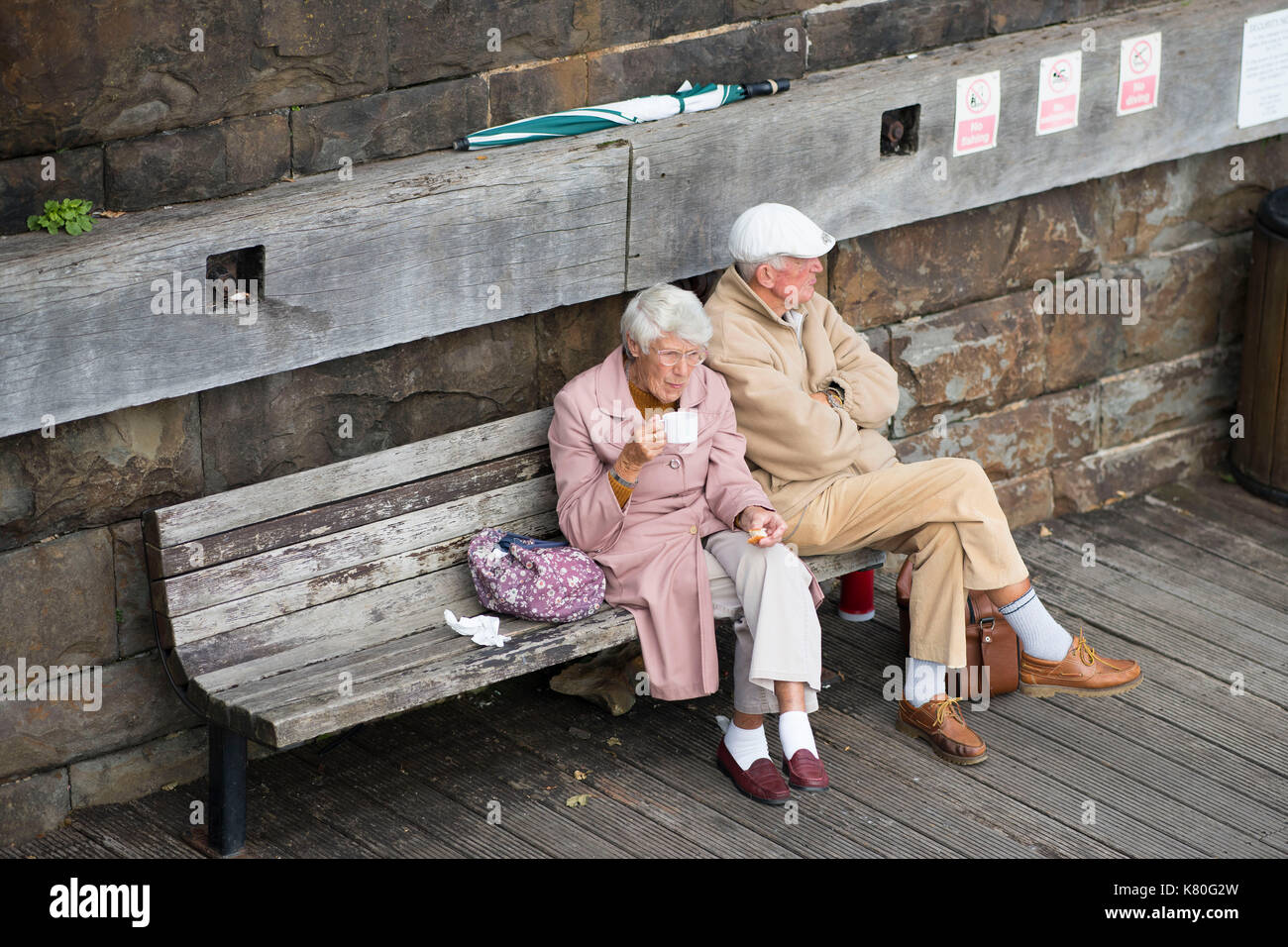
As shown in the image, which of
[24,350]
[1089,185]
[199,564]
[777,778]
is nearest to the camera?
[24,350]

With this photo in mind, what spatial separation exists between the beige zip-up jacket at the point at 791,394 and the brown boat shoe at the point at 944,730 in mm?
615

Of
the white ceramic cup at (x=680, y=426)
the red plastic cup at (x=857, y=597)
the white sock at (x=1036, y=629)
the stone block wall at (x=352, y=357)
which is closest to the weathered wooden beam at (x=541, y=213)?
the stone block wall at (x=352, y=357)

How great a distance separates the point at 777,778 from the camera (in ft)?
14.4

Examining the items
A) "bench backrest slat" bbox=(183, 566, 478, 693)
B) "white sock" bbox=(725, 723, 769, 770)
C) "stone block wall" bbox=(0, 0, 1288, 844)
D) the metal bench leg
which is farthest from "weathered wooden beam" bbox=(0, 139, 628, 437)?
"white sock" bbox=(725, 723, 769, 770)

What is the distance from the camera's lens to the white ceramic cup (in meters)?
4.39

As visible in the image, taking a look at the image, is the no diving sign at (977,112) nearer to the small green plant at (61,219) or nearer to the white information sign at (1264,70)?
the white information sign at (1264,70)

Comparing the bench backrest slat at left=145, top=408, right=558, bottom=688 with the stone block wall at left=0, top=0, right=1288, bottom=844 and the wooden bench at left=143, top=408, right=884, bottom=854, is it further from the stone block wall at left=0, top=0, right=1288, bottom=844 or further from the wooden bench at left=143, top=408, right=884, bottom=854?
the stone block wall at left=0, top=0, right=1288, bottom=844

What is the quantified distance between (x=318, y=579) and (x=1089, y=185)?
3.04 m

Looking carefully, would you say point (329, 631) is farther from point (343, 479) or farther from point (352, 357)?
point (352, 357)

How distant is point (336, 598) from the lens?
169 inches

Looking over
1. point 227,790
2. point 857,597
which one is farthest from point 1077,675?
point 227,790
